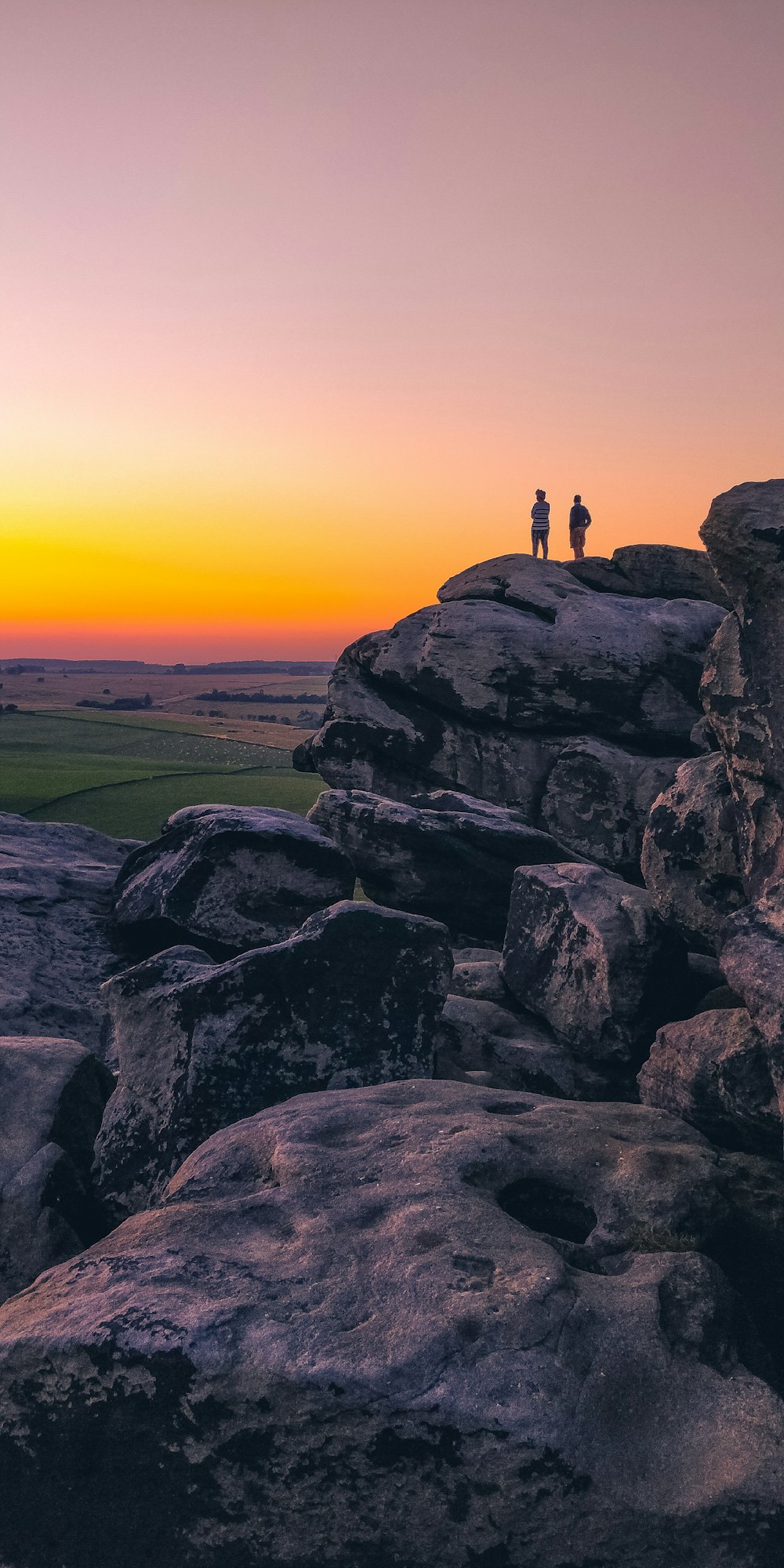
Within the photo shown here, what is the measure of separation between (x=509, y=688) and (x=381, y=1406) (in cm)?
1539

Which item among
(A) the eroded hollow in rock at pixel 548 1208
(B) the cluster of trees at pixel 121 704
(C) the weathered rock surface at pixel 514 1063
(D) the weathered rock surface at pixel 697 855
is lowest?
(C) the weathered rock surface at pixel 514 1063

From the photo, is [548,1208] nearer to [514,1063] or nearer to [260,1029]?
[260,1029]

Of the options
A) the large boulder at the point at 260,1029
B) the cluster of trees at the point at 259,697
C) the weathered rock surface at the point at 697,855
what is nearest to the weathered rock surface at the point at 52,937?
the large boulder at the point at 260,1029

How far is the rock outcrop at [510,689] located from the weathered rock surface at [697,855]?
826cm

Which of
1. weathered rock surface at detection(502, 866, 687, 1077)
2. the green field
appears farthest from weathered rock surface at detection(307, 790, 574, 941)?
the green field

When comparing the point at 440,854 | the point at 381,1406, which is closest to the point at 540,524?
the point at 440,854

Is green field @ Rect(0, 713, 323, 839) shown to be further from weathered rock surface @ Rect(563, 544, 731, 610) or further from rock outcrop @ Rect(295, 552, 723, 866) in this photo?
weathered rock surface @ Rect(563, 544, 731, 610)

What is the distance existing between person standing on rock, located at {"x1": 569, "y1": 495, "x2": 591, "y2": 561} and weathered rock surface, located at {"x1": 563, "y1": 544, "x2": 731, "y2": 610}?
5.76m

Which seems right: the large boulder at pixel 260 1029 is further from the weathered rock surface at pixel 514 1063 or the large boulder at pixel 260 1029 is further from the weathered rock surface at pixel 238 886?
the weathered rock surface at pixel 238 886

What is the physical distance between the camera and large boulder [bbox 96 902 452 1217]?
7938mm

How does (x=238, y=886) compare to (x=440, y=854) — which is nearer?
(x=238, y=886)

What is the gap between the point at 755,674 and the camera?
8461 mm

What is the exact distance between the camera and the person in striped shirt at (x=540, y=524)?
89.7 ft

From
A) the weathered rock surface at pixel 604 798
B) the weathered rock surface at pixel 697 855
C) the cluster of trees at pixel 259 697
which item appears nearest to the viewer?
the weathered rock surface at pixel 697 855
